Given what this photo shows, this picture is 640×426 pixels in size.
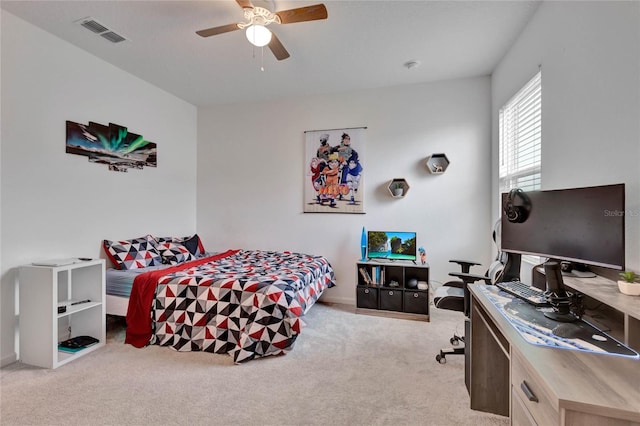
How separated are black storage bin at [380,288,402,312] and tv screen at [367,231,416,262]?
16.1 inches

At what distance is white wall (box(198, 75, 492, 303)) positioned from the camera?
3.56m

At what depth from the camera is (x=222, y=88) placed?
152 inches

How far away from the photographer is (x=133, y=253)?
322cm

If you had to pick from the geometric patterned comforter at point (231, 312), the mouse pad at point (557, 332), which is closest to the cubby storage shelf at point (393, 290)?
the geometric patterned comforter at point (231, 312)

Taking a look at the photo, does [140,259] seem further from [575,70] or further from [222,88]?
[575,70]

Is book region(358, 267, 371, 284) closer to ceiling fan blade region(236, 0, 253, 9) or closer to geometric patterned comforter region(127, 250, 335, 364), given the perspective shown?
geometric patterned comforter region(127, 250, 335, 364)

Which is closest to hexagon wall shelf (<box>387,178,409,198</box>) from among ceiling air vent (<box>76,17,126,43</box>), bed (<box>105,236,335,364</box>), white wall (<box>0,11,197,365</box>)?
Result: bed (<box>105,236,335,364</box>)

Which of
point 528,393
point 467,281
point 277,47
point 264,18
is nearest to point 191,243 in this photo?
point 277,47

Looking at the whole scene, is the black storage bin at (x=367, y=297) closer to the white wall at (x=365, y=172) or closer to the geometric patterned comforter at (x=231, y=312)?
the white wall at (x=365, y=172)

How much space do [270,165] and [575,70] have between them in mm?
3378

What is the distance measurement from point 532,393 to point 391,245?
8.77 ft

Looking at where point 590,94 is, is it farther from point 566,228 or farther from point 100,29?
point 100,29

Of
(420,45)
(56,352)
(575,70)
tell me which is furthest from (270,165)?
(575,70)

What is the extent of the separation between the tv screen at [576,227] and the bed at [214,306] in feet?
5.75
